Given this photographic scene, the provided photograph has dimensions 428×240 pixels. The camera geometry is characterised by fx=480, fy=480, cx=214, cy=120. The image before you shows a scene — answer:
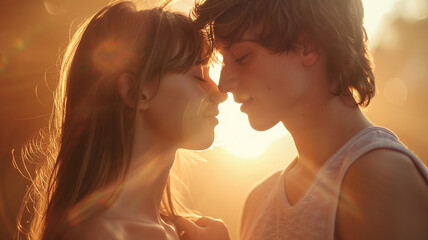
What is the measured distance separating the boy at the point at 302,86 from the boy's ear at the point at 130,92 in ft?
1.58

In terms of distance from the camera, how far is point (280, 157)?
793 centimetres

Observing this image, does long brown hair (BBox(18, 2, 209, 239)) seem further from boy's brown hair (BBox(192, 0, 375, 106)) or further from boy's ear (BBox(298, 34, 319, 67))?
boy's ear (BBox(298, 34, 319, 67))

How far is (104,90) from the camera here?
9.82 feet

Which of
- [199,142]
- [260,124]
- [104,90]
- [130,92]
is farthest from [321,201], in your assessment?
[104,90]

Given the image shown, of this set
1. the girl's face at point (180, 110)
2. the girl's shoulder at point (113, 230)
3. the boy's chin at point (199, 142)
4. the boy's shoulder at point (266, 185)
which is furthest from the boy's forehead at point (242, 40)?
the girl's shoulder at point (113, 230)

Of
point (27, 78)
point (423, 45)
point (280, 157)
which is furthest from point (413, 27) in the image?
point (27, 78)

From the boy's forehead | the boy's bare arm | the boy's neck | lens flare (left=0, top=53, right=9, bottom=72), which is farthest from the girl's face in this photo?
lens flare (left=0, top=53, right=9, bottom=72)

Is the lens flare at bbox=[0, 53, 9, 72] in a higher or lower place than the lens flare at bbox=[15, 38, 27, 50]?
lower

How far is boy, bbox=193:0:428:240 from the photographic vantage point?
262 centimetres

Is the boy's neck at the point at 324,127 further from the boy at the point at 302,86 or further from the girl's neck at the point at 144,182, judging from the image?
the girl's neck at the point at 144,182

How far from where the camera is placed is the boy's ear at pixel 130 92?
118 inches

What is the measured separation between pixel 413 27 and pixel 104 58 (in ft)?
60.0

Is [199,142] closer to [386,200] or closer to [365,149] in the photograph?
[365,149]

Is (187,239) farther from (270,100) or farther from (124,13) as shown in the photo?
(124,13)
